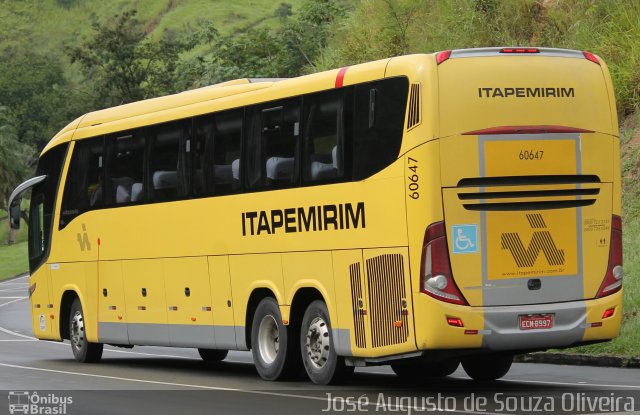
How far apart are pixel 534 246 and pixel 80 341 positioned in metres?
10.2

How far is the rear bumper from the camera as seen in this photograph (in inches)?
579

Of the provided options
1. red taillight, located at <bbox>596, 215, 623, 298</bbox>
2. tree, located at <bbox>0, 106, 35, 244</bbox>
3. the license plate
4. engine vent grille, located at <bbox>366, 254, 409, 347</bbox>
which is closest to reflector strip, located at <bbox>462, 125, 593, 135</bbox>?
red taillight, located at <bbox>596, 215, 623, 298</bbox>

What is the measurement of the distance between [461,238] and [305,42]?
4531 cm

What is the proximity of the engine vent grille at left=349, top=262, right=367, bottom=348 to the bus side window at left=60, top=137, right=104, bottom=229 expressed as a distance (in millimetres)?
7295

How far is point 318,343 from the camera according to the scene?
16.9 metres

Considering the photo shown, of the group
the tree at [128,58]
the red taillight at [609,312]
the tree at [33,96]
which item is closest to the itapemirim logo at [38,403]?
the red taillight at [609,312]

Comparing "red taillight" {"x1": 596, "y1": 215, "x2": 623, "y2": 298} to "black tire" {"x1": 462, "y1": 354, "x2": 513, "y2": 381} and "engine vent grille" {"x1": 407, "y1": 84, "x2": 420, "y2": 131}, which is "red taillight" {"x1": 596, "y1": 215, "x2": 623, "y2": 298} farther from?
"engine vent grille" {"x1": 407, "y1": 84, "x2": 420, "y2": 131}

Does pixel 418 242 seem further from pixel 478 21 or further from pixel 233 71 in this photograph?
pixel 233 71

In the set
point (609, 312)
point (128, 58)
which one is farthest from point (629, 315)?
point (128, 58)

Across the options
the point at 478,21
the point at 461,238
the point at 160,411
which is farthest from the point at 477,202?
the point at 478,21

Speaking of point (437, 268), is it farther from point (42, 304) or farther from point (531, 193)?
point (42, 304)

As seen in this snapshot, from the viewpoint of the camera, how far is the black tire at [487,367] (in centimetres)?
1756

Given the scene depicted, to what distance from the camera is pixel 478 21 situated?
34.3 meters

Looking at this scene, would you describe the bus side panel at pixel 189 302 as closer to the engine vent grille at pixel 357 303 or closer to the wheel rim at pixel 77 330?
the wheel rim at pixel 77 330
